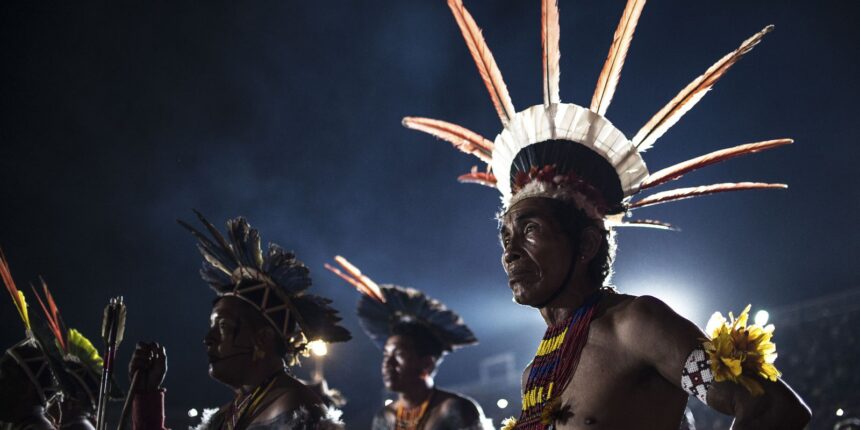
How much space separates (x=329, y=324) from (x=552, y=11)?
3.13 meters

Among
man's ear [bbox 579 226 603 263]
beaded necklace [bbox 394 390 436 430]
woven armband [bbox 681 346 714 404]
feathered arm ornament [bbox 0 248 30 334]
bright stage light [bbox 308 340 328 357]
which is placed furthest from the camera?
beaded necklace [bbox 394 390 436 430]

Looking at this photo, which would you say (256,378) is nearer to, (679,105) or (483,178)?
(483,178)

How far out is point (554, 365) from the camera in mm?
3068

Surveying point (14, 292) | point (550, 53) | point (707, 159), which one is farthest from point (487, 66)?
point (14, 292)

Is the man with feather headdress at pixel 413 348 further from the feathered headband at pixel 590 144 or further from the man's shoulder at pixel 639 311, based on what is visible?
the man's shoulder at pixel 639 311

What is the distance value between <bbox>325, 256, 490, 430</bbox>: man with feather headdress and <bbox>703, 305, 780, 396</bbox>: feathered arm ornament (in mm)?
5128

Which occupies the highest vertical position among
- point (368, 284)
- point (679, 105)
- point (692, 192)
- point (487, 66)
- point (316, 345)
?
point (368, 284)

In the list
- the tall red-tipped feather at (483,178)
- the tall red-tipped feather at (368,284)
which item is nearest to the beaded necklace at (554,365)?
the tall red-tipped feather at (483,178)

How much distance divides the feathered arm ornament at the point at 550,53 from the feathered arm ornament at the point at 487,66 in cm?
Result: 27

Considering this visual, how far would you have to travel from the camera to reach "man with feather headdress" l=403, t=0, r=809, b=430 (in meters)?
2.39

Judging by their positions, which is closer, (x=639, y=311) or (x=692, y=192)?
(x=639, y=311)

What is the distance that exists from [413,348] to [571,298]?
4918mm

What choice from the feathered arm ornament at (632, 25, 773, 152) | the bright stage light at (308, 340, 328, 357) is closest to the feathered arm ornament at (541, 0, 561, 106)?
the feathered arm ornament at (632, 25, 773, 152)

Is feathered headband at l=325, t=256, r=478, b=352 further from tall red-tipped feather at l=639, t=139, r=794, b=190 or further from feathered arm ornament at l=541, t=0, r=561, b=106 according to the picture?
feathered arm ornament at l=541, t=0, r=561, b=106
